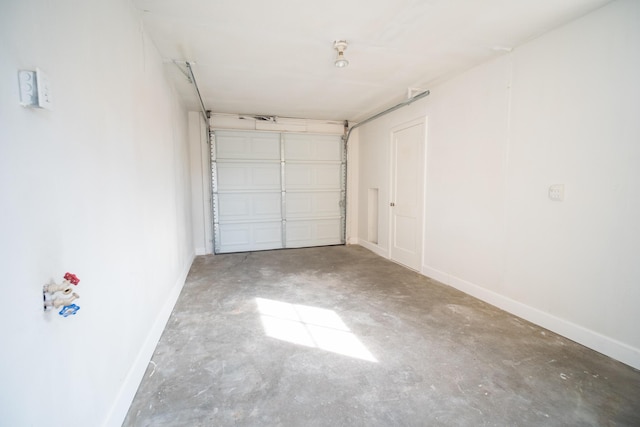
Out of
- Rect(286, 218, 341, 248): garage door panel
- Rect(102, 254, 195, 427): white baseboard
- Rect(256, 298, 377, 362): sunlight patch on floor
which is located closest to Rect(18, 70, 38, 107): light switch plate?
Rect(102, 254, 195, 427): white baseboard

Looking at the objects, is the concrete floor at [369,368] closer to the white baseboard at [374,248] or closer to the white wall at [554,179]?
the white wall at [554,179]

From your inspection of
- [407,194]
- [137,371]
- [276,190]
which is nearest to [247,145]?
[276,190]

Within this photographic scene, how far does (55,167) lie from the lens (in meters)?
1.08

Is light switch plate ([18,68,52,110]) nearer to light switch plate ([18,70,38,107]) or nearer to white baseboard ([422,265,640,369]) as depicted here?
light switch plate ([18,70,38,107])

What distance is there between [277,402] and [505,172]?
2.87 m

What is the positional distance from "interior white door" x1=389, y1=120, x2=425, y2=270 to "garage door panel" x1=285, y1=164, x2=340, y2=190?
4.98ft

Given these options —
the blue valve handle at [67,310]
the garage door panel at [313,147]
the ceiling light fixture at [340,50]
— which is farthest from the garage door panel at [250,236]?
the blue valve handle at [67,310]

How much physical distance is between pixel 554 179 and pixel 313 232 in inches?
165

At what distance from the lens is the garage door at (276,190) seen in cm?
535

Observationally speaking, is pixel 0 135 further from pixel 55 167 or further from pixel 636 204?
pixel 636 204

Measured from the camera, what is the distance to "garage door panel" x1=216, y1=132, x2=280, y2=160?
207 inches

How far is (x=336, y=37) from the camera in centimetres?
249

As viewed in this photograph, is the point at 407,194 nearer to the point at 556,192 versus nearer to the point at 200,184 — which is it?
the point at 556,192

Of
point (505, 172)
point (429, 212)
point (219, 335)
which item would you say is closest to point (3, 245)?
point (219, 335)
